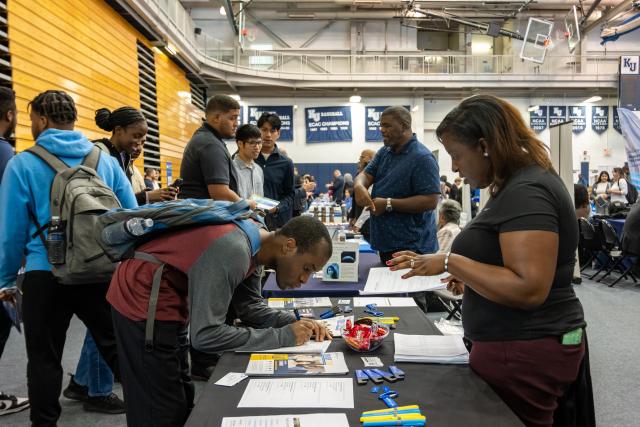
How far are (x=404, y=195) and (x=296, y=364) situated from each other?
161cm

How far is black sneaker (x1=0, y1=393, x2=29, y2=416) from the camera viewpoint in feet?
9.09

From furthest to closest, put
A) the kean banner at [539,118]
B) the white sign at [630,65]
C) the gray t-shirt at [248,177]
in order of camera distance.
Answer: the kean banner at [539,118] → the white sign at [630,65] → the gray t-shirt at [248,177]

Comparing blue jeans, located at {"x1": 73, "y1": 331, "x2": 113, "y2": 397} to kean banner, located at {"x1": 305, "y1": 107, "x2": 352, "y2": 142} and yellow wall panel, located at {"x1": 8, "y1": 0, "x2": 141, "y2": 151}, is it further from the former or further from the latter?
kean banner, located at {"x1": 305, "y1": 107, "x2": 352, "y2": 142}

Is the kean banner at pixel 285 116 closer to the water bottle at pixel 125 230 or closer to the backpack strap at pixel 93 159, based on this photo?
the backpack strap at pixel 93 159

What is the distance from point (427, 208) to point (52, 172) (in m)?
1.95

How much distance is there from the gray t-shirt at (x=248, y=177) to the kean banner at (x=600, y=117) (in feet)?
54.6

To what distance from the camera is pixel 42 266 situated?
82.3 inches

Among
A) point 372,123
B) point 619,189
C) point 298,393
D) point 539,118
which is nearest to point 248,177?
point 298,393

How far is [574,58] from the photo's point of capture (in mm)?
16141

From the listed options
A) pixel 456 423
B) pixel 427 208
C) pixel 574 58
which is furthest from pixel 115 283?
pixel 574 58

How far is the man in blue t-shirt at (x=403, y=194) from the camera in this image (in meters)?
2.72

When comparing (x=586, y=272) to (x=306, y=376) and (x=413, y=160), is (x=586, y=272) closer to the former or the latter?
(x=413, y=160)

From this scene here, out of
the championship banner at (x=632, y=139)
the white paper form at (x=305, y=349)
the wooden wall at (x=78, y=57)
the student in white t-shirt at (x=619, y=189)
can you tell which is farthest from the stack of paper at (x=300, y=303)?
the student in white t-shirt at (x=619, y=189)

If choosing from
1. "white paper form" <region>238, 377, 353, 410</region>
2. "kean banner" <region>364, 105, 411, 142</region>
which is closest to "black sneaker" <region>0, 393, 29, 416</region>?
"white paper form" <region>238, 377, 353, 410</region>
